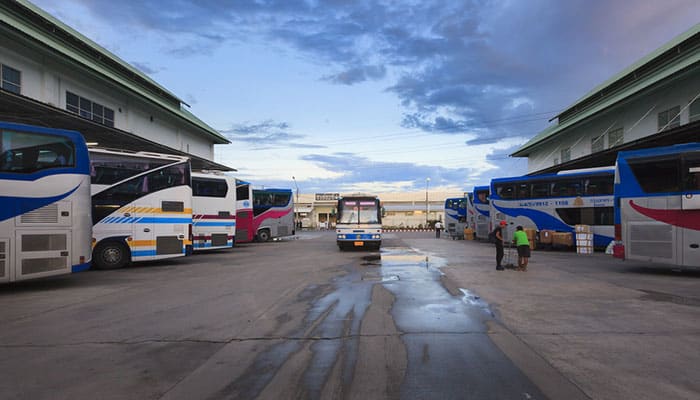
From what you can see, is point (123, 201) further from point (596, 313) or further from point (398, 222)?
point (398, 222)

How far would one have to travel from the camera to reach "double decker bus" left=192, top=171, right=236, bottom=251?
803 inches

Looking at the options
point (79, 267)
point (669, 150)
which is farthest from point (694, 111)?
point (79, 267)

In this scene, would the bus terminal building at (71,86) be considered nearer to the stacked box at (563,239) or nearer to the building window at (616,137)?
the stacked box at (563,239)

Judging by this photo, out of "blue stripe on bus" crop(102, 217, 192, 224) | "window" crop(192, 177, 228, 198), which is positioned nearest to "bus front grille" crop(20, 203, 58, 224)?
"blue stripe on bus" crop(102, 217, 192, 224)

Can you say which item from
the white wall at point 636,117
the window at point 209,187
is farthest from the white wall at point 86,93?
the white wall at point 636,117

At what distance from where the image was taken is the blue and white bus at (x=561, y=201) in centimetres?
2100

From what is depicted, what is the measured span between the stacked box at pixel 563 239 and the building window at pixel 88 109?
948 inches

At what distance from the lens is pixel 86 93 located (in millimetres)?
22859

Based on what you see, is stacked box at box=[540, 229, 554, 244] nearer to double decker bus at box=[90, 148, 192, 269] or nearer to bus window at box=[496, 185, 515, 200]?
bus window at box=[496, 185, 515, 200]

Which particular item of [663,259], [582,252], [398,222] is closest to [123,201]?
[663,259]

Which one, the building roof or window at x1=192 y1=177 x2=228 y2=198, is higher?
the building roof

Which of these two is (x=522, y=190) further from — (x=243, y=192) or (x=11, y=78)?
(x=11, y=78)

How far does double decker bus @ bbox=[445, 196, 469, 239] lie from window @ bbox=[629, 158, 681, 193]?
24.7 meters

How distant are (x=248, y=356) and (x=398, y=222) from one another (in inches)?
2653
